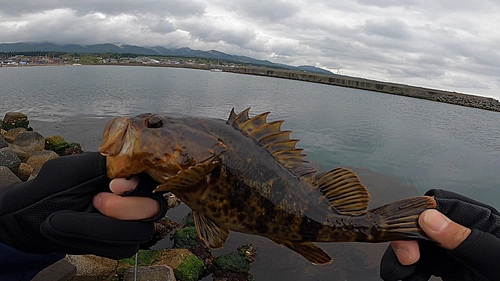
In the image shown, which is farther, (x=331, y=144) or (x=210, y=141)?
(x=331, y=144)

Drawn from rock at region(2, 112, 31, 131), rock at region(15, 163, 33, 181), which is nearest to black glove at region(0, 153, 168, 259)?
rock at region(15, 163, 33, 181)

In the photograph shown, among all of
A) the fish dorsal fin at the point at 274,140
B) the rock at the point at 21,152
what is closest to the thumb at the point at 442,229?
the fish dorsal fin at the point at 274,140

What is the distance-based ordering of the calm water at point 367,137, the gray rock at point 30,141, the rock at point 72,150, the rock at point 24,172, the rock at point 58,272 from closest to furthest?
1. the rock at point 58,272
2. the rock at point 24,172
3. the gray rock at point 30,141
4. the rock at point 72,150
5. the calm water at point 367,137

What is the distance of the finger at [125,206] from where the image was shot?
2541mm

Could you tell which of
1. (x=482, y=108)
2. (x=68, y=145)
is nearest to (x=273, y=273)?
(x=68, y=145)

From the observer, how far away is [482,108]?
2589 inches

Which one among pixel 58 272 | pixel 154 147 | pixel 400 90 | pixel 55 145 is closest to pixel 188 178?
pixel 154 147

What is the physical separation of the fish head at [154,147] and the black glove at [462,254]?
201cm

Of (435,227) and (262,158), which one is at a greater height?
(262,158)

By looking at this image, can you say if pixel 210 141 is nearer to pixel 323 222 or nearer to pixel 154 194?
pixel 154 194

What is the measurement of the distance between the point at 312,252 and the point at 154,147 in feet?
5.45

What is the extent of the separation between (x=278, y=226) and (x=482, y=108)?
79.0m

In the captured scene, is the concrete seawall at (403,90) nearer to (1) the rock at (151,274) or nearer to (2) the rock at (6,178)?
(1) the rock at (151,274)

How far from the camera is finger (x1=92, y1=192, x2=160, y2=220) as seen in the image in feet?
8.34
